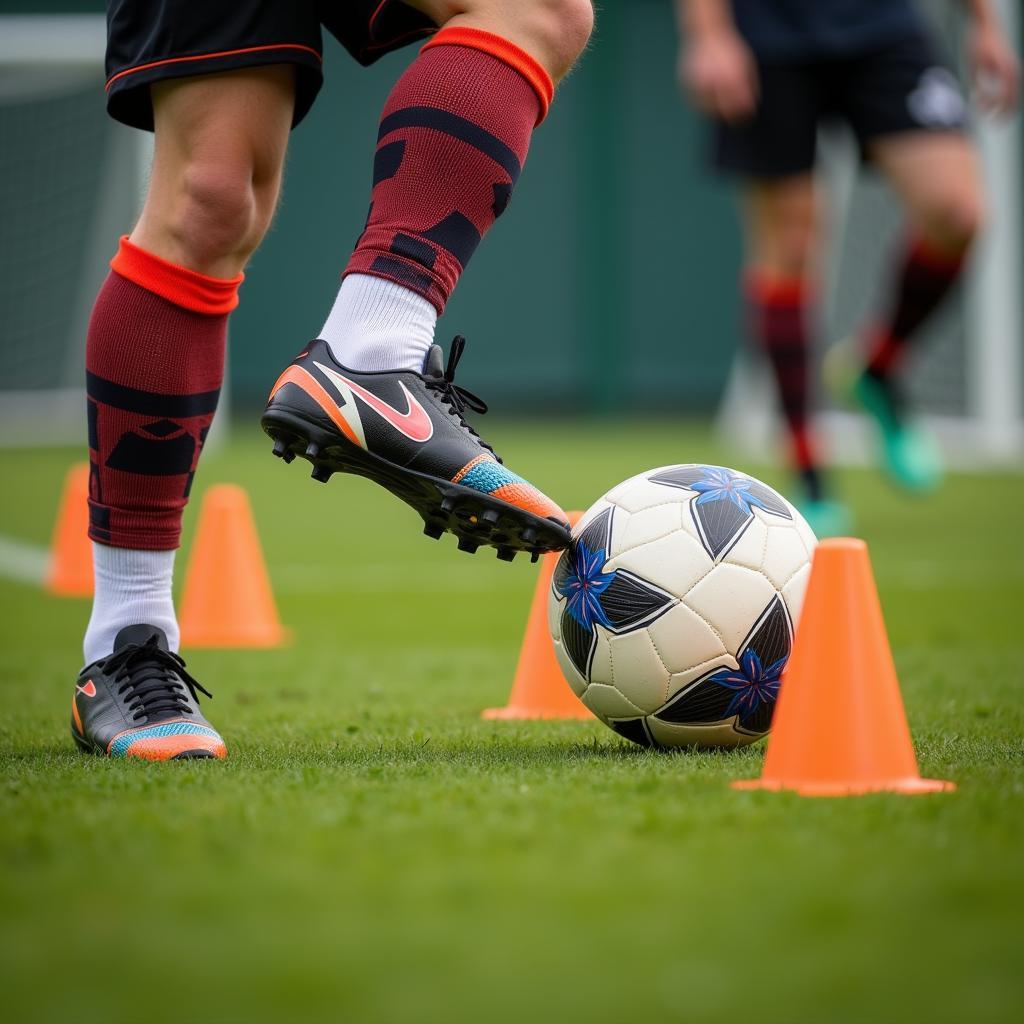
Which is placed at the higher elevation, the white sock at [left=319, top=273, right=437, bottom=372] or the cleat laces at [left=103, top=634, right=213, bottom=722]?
the white sock at [left=319, top=273, right=437, bottom=372]

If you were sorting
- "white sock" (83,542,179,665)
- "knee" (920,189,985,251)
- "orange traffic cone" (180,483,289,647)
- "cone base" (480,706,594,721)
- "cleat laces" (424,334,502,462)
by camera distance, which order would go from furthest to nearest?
1. "knee" (920,189,985,251)
2. "orange traffic cone" (180,483,289,647)
3. "cone base" (480,706,594,721)
4. "white sock" (83,542,179,665)
5. "cleat laces" (424,334,502,462)

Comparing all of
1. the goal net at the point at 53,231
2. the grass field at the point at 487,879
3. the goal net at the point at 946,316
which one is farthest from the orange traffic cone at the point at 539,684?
the goal net at the point at 53,231

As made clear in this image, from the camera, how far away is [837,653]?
5.72 feet

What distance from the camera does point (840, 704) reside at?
1734 millimetres

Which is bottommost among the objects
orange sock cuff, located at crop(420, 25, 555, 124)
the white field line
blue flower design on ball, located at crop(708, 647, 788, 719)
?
the white field line

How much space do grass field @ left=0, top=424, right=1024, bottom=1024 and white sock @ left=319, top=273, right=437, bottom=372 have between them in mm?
Answer: 526

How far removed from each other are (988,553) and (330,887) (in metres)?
4.30

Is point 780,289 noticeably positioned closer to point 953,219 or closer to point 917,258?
point 917,258

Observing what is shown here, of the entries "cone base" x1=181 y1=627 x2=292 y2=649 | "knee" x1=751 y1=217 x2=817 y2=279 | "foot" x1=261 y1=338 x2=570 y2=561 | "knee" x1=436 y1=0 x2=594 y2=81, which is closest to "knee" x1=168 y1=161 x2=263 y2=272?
"foot" x1=261 y1=338 x2=570 y2=561

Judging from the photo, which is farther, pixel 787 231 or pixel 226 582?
pixel 787 231

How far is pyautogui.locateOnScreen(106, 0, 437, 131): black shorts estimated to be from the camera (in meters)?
2.04

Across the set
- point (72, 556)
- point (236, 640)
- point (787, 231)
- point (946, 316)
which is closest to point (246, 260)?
point (236, 640)

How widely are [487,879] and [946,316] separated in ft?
30.5

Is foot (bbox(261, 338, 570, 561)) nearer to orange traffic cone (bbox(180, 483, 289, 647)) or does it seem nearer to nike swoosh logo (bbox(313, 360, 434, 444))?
nike swoosh logo (bbox(313, 360, 434, 444))
